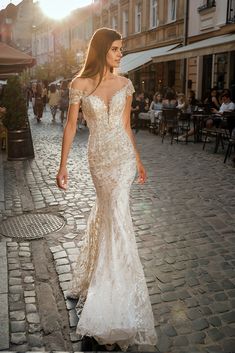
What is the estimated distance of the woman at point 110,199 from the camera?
280 cm

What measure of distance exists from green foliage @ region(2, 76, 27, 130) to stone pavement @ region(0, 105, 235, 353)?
1.74 metres

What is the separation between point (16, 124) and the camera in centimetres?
999

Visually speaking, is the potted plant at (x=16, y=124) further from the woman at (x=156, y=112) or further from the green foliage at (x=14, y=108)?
the woman at (x=156, y=112)

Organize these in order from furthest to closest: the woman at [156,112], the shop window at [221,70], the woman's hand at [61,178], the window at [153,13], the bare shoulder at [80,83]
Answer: the window at [153,13] < the shop window at [221,70] < the woman at [156,112] < the woman's hand at [61,178] < the bare shoulder at [80,83]

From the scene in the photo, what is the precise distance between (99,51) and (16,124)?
24.7 feet

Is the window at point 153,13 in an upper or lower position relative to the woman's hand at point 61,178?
upper

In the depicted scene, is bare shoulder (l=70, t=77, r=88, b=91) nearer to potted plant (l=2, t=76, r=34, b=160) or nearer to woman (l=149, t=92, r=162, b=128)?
potted plant (l=2, t=76, r=34, b=160)

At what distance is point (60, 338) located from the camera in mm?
3041

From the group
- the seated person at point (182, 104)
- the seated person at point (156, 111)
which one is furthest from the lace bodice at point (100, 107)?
the seated person at point (156, 111)

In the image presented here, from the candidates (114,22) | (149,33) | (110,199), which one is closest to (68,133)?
(110,199)

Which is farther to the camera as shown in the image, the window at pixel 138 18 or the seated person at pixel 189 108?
the window at pixel 138 18

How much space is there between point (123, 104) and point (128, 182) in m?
0.58

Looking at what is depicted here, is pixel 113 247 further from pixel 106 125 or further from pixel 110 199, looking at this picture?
pixel 106 125

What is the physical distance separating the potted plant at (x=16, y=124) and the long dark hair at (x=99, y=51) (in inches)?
288
